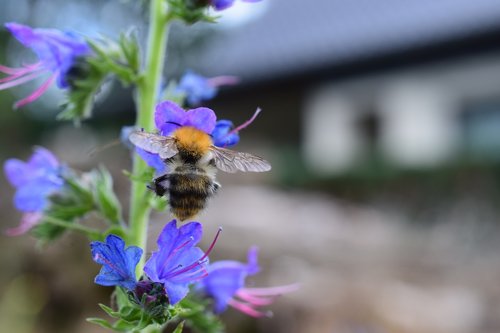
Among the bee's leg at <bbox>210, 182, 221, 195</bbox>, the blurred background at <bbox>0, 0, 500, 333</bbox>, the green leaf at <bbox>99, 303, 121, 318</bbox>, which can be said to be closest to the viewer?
the green leaf at <bbox>99, 303, 121, 318</bbox>

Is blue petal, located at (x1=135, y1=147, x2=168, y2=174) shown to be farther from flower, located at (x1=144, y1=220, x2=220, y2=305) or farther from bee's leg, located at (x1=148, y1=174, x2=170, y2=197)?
flower, located at (x1=144, y1=220, x2=220, y2=305)

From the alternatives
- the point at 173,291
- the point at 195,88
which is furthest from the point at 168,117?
the point at 195,88

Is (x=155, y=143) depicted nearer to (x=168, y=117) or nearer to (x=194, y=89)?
(x=168, y=117)

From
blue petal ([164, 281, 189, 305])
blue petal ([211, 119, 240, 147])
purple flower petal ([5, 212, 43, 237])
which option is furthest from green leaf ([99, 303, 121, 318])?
purple flower petal ([5, 212, 43, 237])

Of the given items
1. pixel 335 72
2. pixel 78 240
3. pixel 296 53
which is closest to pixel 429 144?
pixel 335 72

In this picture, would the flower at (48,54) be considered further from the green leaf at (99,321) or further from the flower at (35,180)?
the green leaf at (99,321)

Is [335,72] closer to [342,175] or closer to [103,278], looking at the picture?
[342,175]

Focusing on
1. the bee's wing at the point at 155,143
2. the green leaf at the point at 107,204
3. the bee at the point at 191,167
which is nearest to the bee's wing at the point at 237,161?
the bee at the point at 191,167
